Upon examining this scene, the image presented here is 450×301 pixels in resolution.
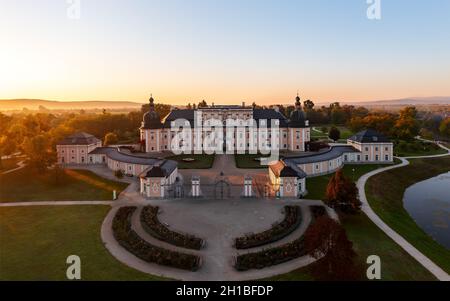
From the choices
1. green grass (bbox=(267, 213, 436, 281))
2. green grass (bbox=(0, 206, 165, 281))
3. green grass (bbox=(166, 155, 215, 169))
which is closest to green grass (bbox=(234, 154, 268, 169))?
green grass (bbox=(166, 155, 215, 169))

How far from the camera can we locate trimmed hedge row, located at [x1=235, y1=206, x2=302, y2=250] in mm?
24786

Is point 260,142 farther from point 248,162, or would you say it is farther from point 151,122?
point 151,122

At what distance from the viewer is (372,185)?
4306 centimetres

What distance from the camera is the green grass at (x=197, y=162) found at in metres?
52.2

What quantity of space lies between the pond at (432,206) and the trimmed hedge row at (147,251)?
21719mm

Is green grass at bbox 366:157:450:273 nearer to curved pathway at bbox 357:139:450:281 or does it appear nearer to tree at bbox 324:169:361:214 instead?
curved pathway at bbox 357:139:450:281

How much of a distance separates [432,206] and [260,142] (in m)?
32.2

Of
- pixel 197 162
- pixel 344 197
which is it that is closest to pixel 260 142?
pixel 197 162

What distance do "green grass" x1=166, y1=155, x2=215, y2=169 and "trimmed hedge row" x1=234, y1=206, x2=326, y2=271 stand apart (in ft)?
94.3

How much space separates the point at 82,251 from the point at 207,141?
1655 inches
